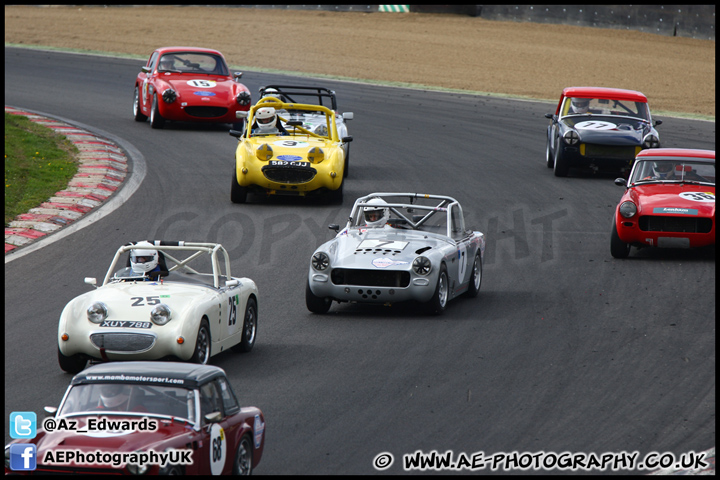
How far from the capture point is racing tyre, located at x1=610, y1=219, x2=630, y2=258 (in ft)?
46.8

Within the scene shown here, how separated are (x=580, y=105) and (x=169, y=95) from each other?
27.0 ft

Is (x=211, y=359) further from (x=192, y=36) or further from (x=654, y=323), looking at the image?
(x=192, y=36)

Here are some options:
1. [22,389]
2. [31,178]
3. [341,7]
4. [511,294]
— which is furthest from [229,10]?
[22,389]

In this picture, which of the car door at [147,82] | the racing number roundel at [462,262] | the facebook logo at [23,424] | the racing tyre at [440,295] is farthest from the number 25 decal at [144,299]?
the car door at [147,82]

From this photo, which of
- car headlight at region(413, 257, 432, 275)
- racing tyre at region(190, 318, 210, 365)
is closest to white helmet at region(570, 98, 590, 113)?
car headlight at region(413, 257, 432, 275)

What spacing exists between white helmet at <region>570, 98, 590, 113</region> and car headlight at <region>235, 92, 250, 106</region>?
21.1ft

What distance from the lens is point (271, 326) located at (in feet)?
36.0

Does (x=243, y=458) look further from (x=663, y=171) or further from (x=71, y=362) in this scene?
(x=663, y=171)

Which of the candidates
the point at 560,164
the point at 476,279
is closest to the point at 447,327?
the point at 476,279

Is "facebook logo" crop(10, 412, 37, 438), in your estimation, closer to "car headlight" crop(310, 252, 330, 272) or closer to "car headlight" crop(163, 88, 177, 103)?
"car headlight" crop(310, 252, 330, 272)

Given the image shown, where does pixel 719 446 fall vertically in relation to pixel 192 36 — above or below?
below

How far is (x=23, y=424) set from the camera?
7012mm

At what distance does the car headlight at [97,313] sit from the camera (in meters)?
8.94

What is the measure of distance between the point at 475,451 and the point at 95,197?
1116cm
